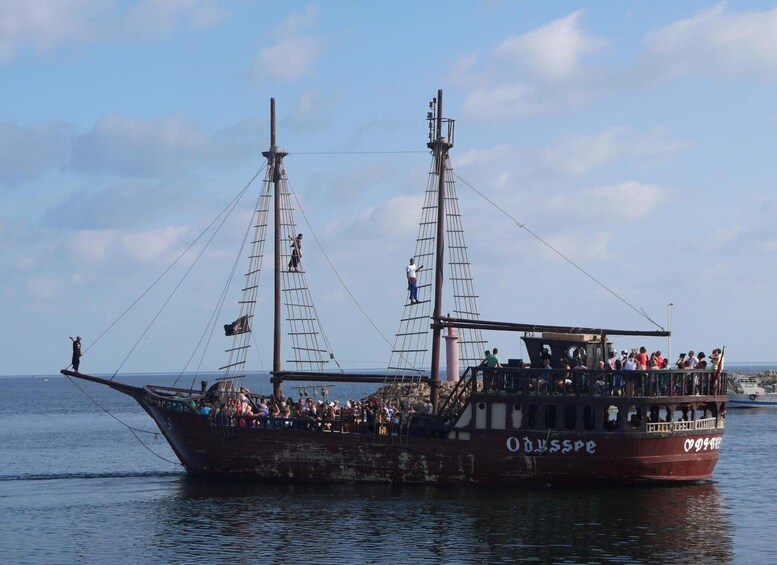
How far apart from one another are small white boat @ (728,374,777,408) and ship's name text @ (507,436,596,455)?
69509mm

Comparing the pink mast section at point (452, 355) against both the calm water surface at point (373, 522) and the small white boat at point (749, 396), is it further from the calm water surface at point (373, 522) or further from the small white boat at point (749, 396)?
the small white boat at point (749, 396)

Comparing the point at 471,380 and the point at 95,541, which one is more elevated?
the point at 471,380

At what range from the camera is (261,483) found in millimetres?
44406

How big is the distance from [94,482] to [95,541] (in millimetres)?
14894

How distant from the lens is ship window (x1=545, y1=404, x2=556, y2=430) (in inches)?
1610

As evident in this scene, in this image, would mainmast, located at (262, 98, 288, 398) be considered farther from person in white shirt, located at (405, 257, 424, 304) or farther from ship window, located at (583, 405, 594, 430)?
ship window, located at (583, 405, 594, 430)

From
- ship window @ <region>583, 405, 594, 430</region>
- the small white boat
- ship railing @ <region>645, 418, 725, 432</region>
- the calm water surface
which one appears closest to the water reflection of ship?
the calm water surface

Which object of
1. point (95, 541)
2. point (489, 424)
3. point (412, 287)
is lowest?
point (95, 541)

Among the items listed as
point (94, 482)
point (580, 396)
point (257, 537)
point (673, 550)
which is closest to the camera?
point (673, 550)

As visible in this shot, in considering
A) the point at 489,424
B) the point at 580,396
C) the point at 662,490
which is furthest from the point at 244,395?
the point at 662,490

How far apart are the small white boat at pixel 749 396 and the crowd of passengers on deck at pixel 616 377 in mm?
67811

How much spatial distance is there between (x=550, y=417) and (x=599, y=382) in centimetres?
215

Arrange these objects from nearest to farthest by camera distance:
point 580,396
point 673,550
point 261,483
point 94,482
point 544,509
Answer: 1. point 673,550
2. point 544,509
3. point 580,396
4. point 261,483
5. point 94,482

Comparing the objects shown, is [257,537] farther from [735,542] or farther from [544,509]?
[735,542]
